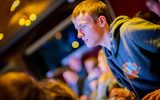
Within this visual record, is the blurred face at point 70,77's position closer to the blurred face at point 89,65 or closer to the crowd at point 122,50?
the blurred face at point 89,65

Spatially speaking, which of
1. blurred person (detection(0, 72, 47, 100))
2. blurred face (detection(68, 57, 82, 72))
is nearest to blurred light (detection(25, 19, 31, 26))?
blurred face (detection(68, 57, 82, 72))

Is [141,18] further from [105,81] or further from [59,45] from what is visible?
[59,45]

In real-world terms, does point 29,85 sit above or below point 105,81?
above

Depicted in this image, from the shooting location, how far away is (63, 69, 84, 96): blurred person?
1317 mm

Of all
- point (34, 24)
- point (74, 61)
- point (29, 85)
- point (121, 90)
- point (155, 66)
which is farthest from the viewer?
point (74, 61)

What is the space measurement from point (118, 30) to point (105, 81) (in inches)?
8.1

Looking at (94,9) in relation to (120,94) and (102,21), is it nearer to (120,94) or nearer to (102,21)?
(102,21)

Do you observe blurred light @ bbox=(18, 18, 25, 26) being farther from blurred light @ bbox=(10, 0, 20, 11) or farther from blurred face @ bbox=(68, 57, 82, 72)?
blurred face @ bbox=(68, 57, 82, 72)

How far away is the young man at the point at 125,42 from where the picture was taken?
986 mm

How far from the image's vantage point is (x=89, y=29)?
1045mm

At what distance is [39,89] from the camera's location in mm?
776

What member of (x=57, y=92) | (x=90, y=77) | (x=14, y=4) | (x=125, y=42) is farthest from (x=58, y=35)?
(x=57, y=92)

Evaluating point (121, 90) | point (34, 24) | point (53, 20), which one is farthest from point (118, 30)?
point (53, 20)

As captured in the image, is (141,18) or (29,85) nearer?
(29,85)
